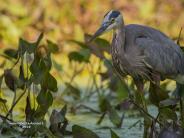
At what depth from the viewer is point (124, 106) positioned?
4.14 m

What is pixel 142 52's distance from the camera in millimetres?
3248

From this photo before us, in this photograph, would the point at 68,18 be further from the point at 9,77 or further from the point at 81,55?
the point at 9,77

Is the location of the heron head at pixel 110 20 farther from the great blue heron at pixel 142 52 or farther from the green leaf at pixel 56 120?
the green leaf at pixel 56 120

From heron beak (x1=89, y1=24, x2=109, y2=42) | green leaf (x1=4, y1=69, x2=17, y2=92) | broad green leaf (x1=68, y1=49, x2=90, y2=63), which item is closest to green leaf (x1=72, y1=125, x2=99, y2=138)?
heron beak (x1=89, y1=24, x2=109, y2=42)

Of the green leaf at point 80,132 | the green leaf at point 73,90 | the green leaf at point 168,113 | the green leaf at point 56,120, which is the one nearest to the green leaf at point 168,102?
the green leaf at point 168,113

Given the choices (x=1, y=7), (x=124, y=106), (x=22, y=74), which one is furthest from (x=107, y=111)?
(x=1, y=7)

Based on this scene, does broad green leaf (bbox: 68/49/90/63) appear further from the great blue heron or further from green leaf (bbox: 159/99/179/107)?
green leaf (bbox: 159/99/179/107)

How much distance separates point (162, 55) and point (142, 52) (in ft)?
0.35

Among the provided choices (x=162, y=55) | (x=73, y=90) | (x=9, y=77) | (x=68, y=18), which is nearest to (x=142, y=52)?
(x=162, y=55)

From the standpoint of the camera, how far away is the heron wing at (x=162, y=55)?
3252mm

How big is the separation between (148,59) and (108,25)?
0.24 m

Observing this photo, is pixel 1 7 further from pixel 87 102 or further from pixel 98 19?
pixel 87 102

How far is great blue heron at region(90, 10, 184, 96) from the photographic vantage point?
325 cm

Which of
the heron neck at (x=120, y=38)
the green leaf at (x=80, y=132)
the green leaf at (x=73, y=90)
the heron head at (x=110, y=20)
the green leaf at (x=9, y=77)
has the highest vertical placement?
the heron head at (x=110, y=20)
